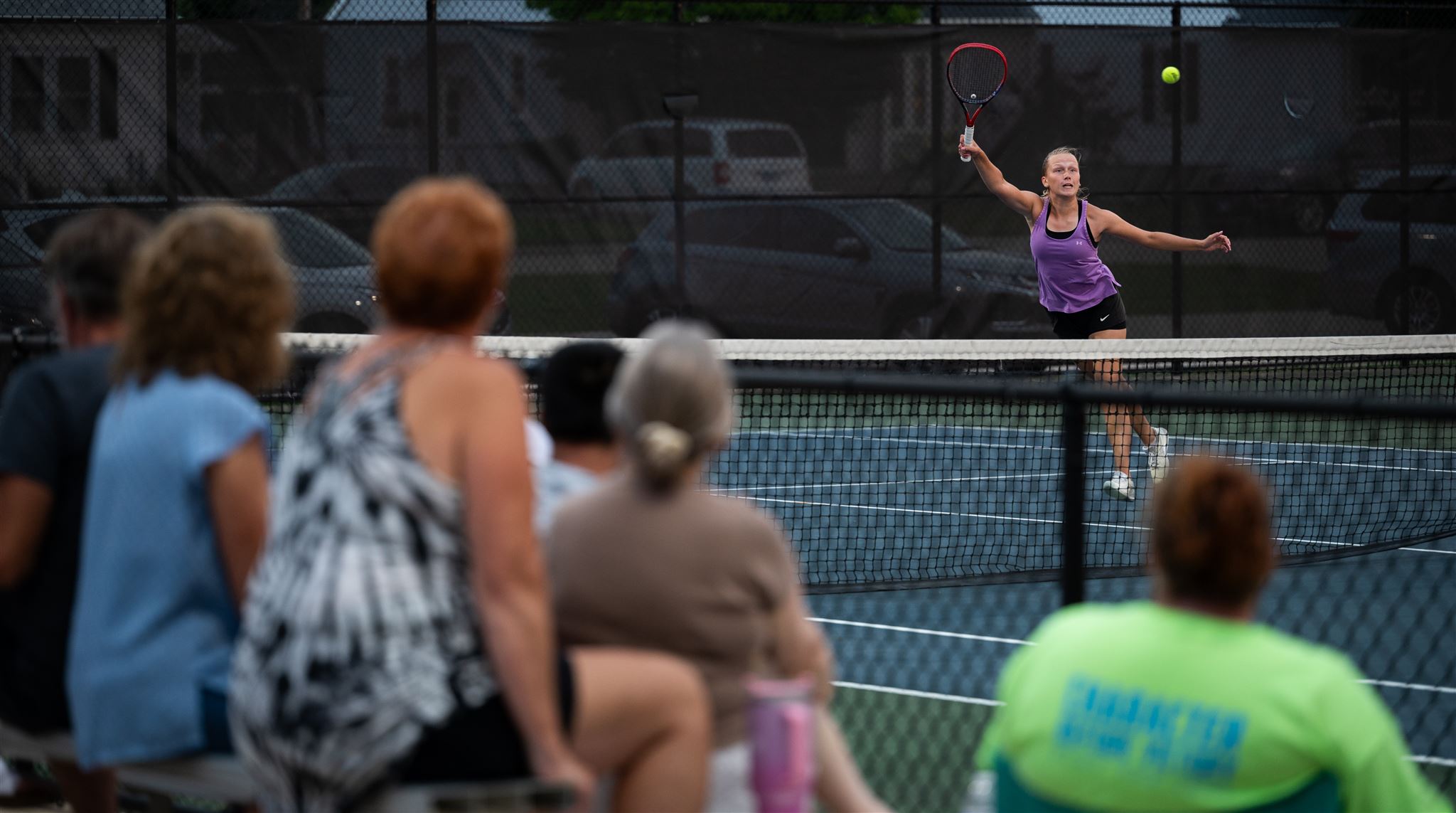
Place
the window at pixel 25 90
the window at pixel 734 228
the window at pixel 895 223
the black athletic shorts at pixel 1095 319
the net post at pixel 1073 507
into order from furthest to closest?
the window at pixel 895 223 → the window at pixel 734 228 → the window at pixel 25 90 → the black athletic shorts at pixel 1095 319 → the net post at pixel 1073 507

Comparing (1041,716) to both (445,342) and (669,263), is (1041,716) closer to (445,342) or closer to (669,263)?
(445,342)

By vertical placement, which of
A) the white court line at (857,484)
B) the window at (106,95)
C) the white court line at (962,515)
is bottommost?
the white court line at (962,515)

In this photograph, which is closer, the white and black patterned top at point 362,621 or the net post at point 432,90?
the white and black patterned top at point 362,621

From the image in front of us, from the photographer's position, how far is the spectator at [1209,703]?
7.61 feet

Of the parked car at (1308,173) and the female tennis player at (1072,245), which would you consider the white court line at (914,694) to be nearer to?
the female tennis player at (1072,245)

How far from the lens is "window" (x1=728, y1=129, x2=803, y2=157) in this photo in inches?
488

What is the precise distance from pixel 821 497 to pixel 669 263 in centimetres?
335

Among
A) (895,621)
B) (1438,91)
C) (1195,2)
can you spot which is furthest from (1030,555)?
(1438,91)

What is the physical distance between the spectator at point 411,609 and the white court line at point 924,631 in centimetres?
397

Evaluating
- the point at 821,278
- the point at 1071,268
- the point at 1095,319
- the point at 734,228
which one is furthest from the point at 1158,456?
the point at 734,228

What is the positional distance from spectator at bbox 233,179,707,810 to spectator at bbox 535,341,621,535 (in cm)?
53

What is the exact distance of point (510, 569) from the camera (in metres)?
2.35

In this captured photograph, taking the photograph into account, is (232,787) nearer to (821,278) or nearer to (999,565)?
(999,565)

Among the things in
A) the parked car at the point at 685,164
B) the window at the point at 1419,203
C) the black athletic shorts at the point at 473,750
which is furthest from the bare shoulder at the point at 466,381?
the window at the point at 1419,203
